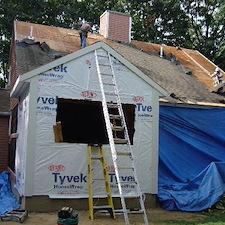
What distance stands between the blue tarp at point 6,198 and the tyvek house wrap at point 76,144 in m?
0.93

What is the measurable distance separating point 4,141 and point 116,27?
736 centimetres

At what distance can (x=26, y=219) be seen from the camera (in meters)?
7.31

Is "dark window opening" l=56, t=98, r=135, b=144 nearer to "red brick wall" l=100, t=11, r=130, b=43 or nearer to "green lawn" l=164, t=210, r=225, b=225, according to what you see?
"green lawn" l=164, t=210, r=225, b=225

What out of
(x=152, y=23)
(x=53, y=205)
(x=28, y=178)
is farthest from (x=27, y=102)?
(x=152, y=23)

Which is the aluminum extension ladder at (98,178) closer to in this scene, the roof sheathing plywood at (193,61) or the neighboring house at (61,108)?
the neighboring house at (61,108)

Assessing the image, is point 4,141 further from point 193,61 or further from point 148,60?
point 193,61

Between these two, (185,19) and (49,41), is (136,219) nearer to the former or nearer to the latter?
(49,41)

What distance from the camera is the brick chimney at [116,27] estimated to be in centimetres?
1602

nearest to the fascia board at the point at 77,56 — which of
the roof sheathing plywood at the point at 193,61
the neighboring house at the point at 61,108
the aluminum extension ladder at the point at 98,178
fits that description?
the neighboring house at the point at 61,108

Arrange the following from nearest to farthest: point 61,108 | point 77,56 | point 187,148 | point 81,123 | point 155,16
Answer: point 77,56 < point 187,148 < point 61,108 < point 81,123 < point 155,16

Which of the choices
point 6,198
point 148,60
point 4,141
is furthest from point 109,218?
point 148,60

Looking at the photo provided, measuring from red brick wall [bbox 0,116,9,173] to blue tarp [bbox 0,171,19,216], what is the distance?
2075mm

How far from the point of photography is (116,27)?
636 inches

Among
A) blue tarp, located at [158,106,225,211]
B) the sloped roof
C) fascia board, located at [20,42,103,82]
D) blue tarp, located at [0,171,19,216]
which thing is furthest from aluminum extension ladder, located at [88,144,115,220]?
the sloped roof
